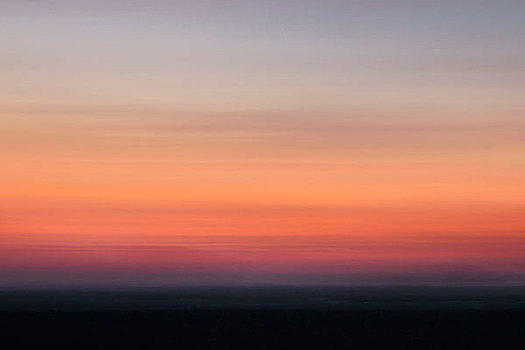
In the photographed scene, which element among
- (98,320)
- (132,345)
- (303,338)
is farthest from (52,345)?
(98,320)

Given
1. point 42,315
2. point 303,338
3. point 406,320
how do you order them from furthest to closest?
1. point 42,315
2. point 406,320
3. point 303,338

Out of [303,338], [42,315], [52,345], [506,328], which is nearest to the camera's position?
[52,345]

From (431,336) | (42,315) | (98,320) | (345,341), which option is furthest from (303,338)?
(42,315)

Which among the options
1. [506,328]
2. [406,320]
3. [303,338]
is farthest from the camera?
[406,320]

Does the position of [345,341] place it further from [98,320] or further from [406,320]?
[98,320]

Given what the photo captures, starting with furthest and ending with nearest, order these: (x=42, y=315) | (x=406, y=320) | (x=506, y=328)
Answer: (x=42, y=315) → (x=406, y=320) → (x=506, y=328)

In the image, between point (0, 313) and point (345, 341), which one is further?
point (0, 313)

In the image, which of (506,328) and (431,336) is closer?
(431,336)

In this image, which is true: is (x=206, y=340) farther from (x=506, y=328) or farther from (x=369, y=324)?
(x=506, y=328)

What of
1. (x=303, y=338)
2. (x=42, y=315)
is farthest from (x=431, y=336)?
(x=42, y=315)
